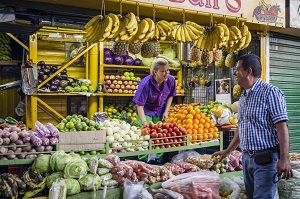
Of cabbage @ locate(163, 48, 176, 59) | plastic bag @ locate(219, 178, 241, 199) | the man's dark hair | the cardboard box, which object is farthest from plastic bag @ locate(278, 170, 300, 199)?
cabbage @ locate(163, 48, 176, 59)

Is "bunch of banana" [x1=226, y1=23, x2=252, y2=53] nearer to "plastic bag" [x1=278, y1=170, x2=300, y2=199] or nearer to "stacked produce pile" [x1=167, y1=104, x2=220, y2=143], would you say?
"stacked produce pile" [x1=167, y1=104, x2=220, y2=143]

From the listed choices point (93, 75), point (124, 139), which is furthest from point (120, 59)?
point (124, 139)

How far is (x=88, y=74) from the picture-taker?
819 cm

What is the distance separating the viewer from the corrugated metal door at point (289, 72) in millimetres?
7105

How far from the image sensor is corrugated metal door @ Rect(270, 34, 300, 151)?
7105 millimetres

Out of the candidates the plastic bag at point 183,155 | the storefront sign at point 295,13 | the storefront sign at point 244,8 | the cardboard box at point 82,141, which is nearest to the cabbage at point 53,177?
the cardboard box at point 82,141

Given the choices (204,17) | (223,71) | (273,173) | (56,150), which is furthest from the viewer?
(223,71)

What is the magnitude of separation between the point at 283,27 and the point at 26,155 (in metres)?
4.70

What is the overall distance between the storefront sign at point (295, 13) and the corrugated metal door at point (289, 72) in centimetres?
42

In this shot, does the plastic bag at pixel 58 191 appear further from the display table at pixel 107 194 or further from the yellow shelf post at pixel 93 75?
the yellow shelf post at pixel 93 75

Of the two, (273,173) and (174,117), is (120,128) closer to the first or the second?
(174,117)

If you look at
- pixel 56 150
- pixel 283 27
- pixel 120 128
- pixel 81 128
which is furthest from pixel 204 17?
pixel 56 150

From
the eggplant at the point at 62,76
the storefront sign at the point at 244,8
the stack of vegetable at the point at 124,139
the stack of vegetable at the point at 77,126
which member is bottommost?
the stack of vegetable at the point at 124,139

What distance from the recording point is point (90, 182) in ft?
12.4
